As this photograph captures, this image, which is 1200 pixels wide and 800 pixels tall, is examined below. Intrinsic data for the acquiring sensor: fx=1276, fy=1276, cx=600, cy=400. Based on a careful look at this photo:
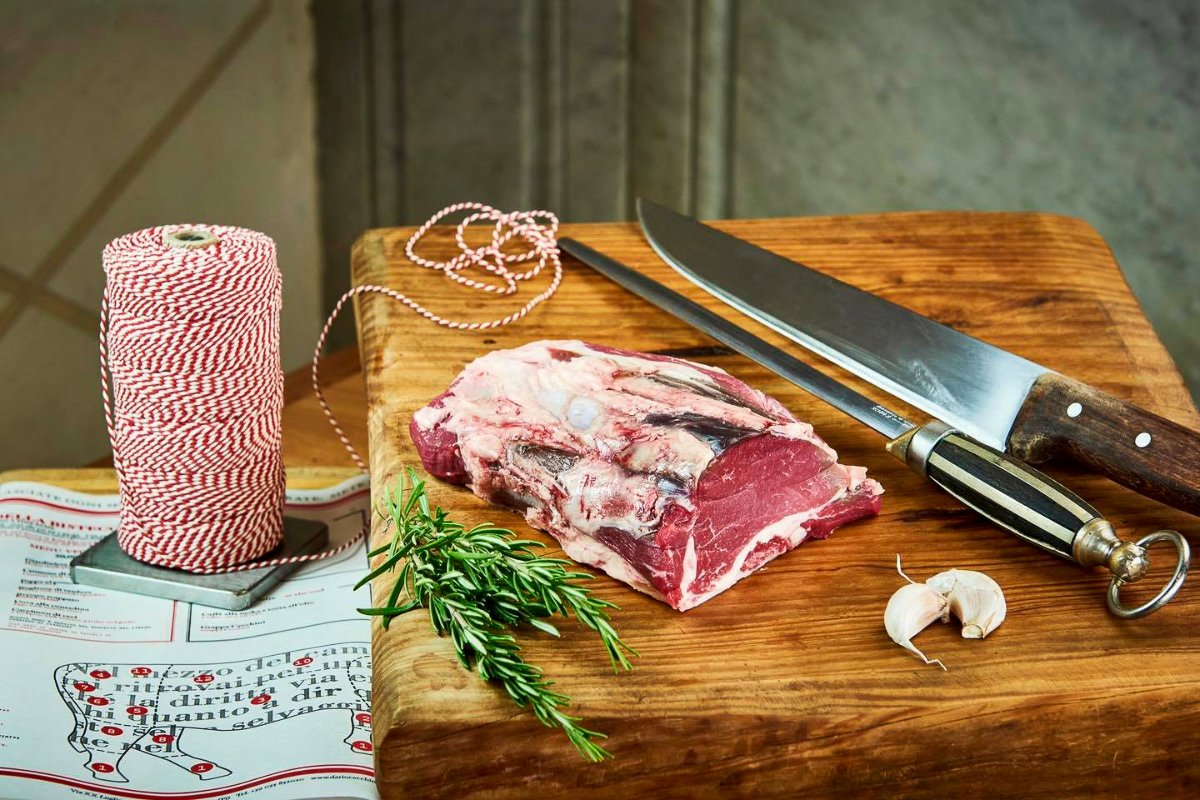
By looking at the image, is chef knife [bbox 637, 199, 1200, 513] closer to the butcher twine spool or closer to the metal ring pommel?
the metal ring pommel

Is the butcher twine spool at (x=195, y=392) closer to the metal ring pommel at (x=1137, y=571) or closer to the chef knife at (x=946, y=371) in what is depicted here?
the chef knife at (x=946, y=371)

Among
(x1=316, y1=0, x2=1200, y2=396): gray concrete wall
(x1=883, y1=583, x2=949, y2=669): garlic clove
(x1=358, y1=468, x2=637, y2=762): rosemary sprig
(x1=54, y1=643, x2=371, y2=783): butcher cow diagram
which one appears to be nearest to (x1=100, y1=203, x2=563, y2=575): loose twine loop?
(x1=54, y1=643, x2=371, y2=783): butcher cow diagram

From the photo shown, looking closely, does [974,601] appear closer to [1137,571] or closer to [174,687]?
[1137,571]

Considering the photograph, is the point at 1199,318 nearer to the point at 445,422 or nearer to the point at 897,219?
the point at 897,219

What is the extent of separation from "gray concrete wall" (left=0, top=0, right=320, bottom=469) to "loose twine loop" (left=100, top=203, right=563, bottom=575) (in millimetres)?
1235

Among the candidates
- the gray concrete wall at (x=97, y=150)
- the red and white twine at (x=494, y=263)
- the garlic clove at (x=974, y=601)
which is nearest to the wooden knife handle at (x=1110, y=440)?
the garlic clove at (x=974, y=601)

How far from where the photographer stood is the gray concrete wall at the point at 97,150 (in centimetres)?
240

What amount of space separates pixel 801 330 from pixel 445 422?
52cm

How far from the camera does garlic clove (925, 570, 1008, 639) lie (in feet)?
3.47

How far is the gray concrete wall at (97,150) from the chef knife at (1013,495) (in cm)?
169

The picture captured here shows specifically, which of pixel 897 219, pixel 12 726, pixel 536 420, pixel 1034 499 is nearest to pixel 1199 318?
pixel 897 219

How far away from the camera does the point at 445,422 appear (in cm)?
125

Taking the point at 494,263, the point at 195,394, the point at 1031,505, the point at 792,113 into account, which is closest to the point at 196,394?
the point at 195,394

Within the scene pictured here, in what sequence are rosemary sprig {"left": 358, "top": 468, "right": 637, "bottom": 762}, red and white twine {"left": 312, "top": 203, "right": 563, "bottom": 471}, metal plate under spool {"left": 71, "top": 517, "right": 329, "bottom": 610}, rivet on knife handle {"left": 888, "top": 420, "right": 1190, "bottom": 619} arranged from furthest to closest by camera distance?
red and white twine {"left": 312, "top": 203, "right": 563, "bottom": 471} → metal plate under spool {"left": 71, "top": 517, "right": 329, "bottom": 610} → rivet on knife handle {"left": 888, "top": 420, "right": 1190, "bottom": 619} → rosemary sprig {"left": 358, "top": 468, "right": 637, "bottom": 762}
